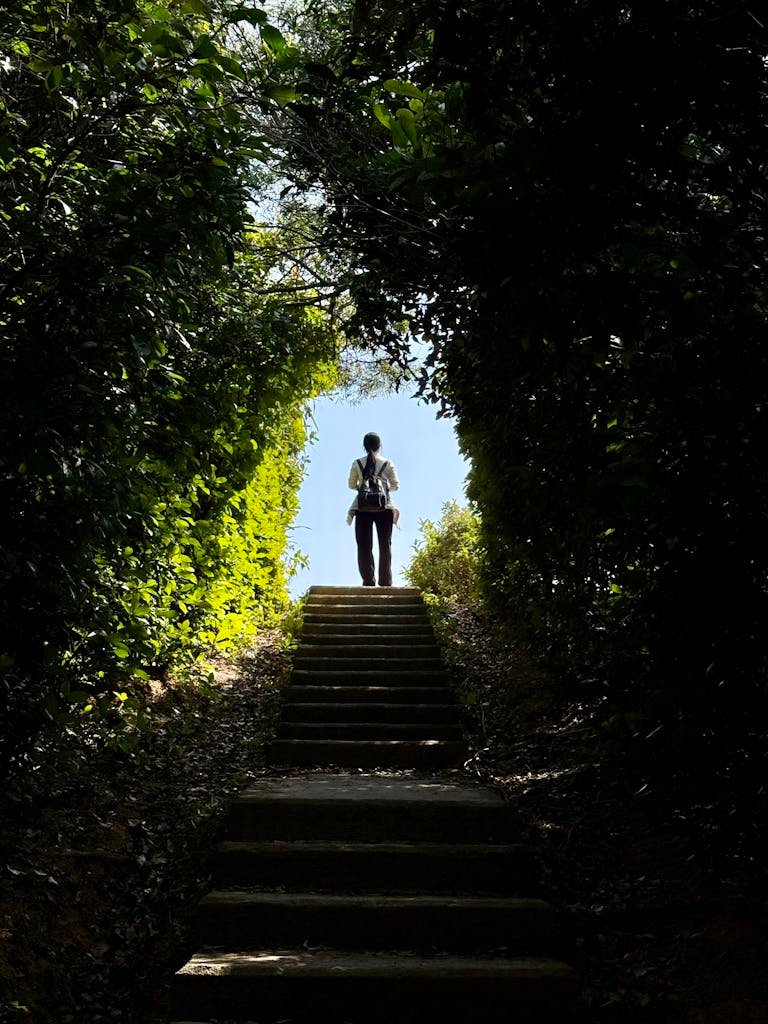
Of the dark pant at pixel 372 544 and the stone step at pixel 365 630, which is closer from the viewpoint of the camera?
the stone step at pixel 365 630

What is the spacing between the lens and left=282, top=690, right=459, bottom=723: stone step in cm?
596

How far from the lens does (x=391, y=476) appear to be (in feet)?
33.3

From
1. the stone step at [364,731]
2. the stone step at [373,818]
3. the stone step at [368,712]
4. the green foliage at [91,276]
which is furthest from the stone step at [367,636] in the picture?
the green foliage at [91,276]

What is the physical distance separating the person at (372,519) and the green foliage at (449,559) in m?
0.68

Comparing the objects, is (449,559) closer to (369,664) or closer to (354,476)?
(354,476)

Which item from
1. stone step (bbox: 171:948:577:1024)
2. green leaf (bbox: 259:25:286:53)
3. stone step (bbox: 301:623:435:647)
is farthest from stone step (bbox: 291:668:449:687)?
green leaf (bbox: 259:25:286:53)

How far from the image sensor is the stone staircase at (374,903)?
2.96m

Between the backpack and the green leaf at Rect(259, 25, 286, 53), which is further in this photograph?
the backpack

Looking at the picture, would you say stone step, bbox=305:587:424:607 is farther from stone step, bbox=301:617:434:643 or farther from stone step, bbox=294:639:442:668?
stone step, bbox=294:639:442:668

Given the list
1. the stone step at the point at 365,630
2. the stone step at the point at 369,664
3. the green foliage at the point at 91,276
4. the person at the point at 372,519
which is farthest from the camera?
the person at the point at 372,519

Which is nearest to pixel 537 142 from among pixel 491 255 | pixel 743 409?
pixel 491 255

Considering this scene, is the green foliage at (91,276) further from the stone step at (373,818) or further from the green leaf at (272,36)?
the stone step at (373,818)

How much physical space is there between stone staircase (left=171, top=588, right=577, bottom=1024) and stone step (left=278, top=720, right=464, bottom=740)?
14mm

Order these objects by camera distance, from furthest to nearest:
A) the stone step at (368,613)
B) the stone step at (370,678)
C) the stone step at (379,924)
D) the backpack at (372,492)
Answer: the backpack at (372,492)
the stone step at (368,613)
the stone step at (370,678)
the stone step at (379,924)
